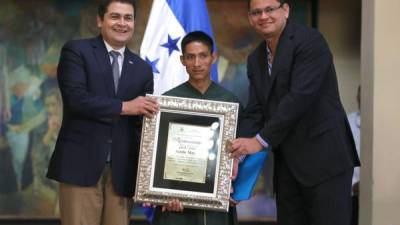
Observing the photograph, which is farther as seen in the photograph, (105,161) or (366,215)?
(366,215)

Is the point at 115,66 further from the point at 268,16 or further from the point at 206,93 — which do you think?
the point at 268,16

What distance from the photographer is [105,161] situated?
271 cm

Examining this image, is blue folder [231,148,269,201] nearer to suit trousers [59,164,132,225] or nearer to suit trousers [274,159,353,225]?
suit trousers [274,159,353,225]

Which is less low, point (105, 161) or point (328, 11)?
point (328, 11)

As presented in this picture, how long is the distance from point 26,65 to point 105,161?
2.56m

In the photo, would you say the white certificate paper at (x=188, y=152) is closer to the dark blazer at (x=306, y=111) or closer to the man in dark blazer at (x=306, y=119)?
the man in dark blazer at (x=306, y=119)

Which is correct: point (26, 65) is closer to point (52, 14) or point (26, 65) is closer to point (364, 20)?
point (52, 14)

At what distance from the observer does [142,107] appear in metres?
2.62

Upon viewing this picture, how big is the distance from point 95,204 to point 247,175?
75 cm

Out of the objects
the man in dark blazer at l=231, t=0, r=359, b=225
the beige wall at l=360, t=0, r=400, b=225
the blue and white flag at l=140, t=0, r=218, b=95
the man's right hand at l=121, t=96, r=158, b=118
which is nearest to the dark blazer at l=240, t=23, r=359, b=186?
the man in dark blazer at l=231, t=0, r=359, b=225

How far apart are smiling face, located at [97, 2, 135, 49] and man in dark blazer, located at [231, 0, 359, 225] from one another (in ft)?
1.96

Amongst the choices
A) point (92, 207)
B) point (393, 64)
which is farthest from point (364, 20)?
point (92, 207)

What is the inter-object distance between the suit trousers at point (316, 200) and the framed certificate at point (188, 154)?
35 centimetres

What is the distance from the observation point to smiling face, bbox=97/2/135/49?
8.97 ft
